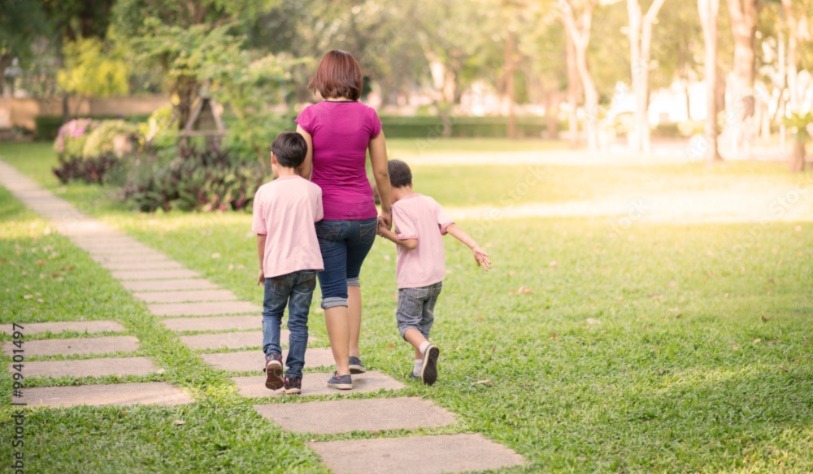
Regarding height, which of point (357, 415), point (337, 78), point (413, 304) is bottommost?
point (357, 415)

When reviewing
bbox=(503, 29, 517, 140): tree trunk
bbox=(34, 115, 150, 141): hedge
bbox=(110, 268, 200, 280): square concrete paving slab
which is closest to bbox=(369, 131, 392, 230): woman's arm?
bbox=(110, 268, 200, 280): square concrete paving slab

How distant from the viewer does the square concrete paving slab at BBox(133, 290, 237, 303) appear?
8312 mm

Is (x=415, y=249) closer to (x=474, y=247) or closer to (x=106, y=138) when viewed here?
(x=474, y=247)

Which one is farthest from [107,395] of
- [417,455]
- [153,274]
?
[153,274]

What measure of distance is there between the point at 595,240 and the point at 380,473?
8.53 metres

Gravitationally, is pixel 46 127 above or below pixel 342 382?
above

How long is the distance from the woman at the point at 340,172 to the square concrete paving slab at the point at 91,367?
4.15 feet

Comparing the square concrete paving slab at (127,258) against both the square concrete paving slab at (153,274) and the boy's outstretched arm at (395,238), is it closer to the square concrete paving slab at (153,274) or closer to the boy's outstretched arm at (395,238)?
the square concrete paving slab at (153,274)

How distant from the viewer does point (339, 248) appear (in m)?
5.32

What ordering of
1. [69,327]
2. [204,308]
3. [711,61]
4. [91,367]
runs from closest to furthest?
1. [91,367]
2. [69,327]
3. [204,308]
4. [711,61]

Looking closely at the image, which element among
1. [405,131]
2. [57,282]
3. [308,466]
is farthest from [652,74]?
[308,466]

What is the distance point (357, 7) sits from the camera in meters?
A: 49.0

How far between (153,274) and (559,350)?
4787 mm

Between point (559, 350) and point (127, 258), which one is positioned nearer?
point (559, 350)
